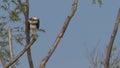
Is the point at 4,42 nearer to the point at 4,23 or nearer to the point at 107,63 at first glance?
the point at 4,23

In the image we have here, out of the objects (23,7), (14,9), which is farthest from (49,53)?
(14,9)

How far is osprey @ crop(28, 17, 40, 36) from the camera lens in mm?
7152

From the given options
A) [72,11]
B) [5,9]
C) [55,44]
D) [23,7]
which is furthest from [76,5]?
[5,9]

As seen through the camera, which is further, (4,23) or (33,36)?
(4,23)

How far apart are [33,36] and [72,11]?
1020 mm

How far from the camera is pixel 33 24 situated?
7250 mm

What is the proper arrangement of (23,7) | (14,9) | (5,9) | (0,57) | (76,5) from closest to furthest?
(76,5), (23,7), (0,57), (14,9), (5,9)

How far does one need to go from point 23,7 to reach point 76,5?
1.54 meters

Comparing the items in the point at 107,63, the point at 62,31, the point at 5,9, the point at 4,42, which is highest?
the point at 62,31

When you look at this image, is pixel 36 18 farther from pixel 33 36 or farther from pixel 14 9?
pixel 14 9

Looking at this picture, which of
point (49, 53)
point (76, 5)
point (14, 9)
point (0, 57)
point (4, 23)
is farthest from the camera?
point (4, 23)

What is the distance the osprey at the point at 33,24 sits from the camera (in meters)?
7.15

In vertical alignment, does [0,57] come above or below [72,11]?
below

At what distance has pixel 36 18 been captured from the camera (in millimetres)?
7156
